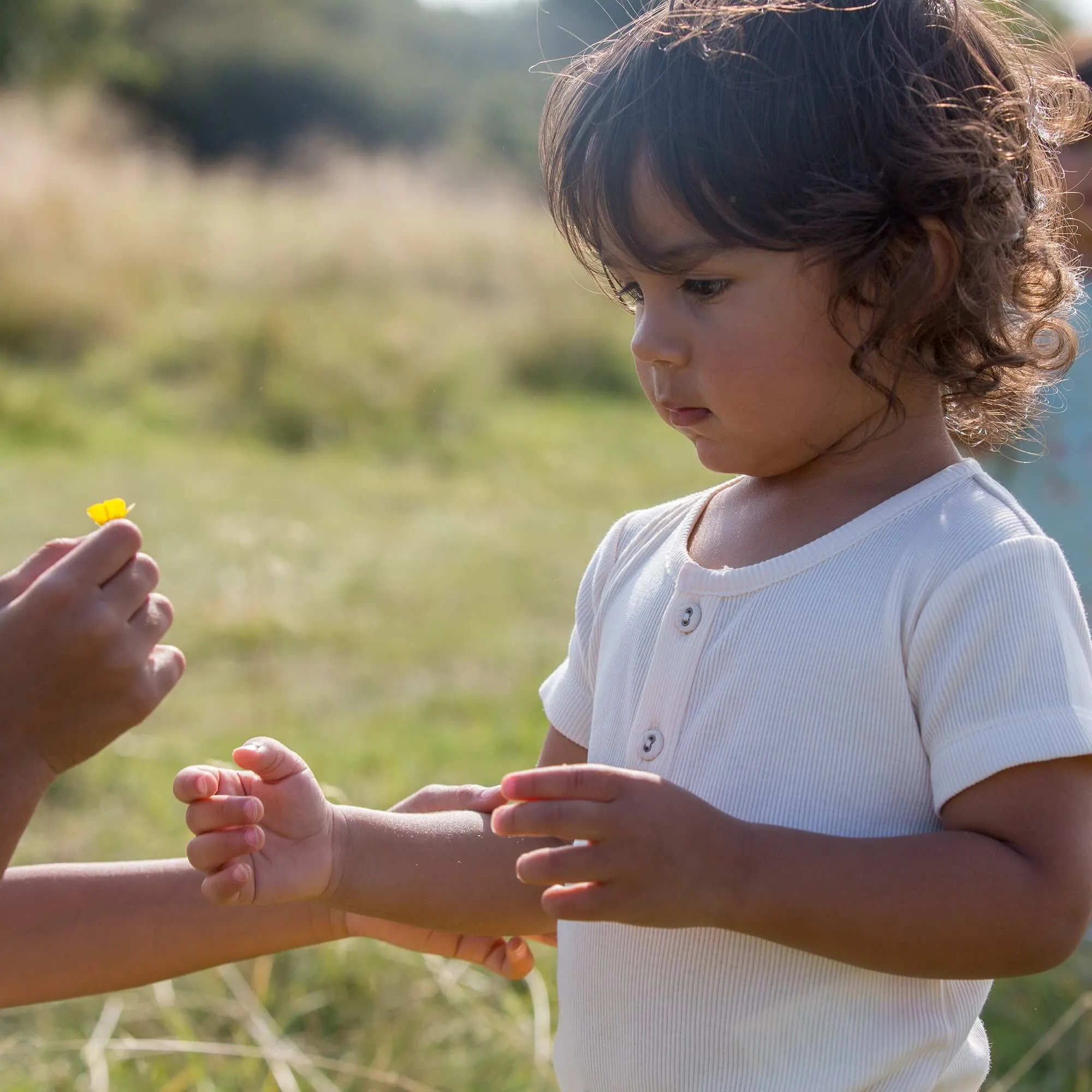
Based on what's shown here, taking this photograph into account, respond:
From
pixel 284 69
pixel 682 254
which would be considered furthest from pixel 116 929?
pixel 284 69

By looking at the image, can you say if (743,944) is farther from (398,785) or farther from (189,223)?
(189,223)

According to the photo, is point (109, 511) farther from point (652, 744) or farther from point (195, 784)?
point (652, 744)

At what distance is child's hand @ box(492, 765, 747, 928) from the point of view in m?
0.99

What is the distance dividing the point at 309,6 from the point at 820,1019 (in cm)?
2495

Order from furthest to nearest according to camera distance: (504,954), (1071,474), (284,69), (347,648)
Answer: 1. (284,69)
2. (347,648)
3. (1071,474)
4. (504,954)

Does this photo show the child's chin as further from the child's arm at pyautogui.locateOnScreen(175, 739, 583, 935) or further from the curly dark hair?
the child's arm at pyautogui.locateOnScreen(175, 739, 583, 935)

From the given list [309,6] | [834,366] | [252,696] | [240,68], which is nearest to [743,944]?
[834,366]

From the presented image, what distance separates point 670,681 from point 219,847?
1.30 ft

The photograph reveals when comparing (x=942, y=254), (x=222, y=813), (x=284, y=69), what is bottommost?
(x=284, y=69)

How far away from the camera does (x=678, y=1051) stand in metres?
1.17

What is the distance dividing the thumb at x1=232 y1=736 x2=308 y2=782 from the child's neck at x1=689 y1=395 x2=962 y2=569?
401 millimetres

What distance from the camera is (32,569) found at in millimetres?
1312

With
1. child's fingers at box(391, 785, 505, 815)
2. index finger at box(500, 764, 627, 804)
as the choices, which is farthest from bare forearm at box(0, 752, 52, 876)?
index finger at box(500, 764, 627, 804)

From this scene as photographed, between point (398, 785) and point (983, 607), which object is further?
point (398, 785)
